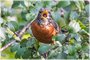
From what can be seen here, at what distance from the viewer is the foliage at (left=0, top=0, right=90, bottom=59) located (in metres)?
2.37

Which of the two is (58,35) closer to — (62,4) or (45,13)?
(45,13)

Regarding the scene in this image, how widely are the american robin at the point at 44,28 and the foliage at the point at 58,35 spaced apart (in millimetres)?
45

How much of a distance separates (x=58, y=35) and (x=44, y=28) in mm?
112

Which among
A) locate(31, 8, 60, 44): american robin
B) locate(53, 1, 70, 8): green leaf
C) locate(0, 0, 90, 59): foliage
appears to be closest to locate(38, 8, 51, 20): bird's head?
locate(31, 8, 60, 44): american robin

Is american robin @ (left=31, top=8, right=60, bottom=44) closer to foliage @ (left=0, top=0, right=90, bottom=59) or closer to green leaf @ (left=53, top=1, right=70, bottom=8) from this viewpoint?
foliage @ (left=0, top=0, right=90, bottom=59)

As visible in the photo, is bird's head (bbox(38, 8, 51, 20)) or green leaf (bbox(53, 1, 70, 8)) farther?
green leaf (bbox(53, 1, 70, 8))

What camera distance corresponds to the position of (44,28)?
2.45m

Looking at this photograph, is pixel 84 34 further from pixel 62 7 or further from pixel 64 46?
pixel 62 7

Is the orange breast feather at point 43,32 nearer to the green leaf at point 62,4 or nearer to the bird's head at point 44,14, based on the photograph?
the bird's head at point 44,14

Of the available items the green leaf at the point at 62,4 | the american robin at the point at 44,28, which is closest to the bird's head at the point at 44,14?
the american robin at the point at 44,28

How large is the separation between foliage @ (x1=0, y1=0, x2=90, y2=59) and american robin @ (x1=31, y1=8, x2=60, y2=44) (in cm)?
5

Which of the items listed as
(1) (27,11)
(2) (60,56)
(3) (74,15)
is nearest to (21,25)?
(1) (27,11)

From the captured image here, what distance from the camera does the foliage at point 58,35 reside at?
2.37 meters

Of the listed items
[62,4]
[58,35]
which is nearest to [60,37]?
[58,35]
